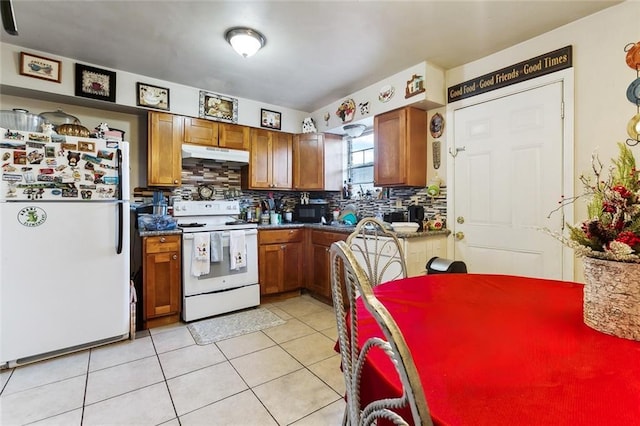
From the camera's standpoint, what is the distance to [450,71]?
276 cm

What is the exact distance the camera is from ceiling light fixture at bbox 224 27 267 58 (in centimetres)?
211

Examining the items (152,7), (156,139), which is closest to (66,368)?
(156,139)

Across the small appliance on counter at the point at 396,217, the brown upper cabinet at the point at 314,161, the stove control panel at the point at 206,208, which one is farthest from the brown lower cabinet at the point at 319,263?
the stove control panel at the point at 206,208

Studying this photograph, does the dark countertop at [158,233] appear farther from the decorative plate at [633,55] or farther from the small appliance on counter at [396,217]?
the decorative plate at [633,55]

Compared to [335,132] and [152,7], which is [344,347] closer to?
[152,7]

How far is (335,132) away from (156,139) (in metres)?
2.07

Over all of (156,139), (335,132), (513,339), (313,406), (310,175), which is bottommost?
(313,406)

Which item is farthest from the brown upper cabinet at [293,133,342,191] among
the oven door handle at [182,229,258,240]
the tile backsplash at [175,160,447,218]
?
the oven door handle at [182,229,258,240]

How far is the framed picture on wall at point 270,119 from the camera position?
12.0 feet

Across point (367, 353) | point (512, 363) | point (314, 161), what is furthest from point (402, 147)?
point (367, 353)

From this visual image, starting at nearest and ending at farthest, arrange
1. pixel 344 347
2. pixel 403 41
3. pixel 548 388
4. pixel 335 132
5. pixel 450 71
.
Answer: pixel 548 388, pixel 344 347, pixel 403 41, pixel 450 71, pixel 335 132

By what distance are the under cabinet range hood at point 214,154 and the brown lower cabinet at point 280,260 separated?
0.89 m

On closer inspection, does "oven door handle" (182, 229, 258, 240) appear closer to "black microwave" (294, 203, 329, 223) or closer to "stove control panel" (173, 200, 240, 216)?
"stove control panel" (173, 200, 240, 216)

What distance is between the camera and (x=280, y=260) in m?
3.44
